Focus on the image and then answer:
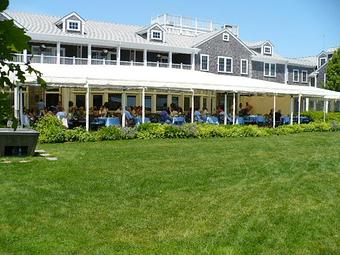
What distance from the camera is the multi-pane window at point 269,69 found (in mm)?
45906

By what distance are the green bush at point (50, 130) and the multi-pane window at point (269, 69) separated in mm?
32719

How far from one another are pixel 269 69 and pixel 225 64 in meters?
6.86

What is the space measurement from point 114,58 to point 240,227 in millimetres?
31456

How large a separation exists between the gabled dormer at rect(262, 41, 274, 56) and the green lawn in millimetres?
36712

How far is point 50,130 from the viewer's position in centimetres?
1534

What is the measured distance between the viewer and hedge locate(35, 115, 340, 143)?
15.5 meters

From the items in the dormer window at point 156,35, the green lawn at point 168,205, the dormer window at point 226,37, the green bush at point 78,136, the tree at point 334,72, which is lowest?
the green lawn at point 168,205

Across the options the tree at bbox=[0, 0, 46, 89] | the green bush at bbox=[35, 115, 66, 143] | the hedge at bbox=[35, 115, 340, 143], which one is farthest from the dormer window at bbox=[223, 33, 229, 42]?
the tree at bbox=[0, 0, 46, 89]

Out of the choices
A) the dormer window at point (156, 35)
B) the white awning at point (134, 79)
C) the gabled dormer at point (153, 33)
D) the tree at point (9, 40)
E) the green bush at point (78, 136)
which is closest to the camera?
the tree at point (9, 40)

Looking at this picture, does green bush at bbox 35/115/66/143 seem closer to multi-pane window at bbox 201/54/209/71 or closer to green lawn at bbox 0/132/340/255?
green lawn at bbox 0/132/340/255


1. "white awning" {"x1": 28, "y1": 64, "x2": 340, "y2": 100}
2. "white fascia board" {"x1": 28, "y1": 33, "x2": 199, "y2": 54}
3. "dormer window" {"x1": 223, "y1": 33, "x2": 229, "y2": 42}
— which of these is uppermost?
"dormer window" {"x1": 223, "y1": 33, "x2": 229, "y2": 42}

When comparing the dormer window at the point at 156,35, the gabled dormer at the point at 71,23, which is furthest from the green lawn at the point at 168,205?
the dormer window at the point at 156,35

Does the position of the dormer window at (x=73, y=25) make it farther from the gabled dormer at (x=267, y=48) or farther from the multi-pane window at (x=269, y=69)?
the gabled dormer at (x=267, y=48)

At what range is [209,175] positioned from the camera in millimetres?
9375
